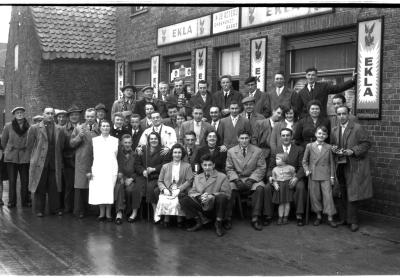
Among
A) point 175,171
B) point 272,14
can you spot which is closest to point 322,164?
point 175,171

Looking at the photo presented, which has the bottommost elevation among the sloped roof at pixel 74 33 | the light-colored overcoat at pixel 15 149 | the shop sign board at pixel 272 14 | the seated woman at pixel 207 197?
the seated woman at pixel 207 197

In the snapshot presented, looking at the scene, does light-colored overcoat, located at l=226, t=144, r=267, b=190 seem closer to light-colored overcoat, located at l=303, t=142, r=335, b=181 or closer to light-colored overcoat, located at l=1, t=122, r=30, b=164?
light-colored overcoat, located at l=303, t=142, r=335, b=181

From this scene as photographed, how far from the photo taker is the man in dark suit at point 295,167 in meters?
8.41

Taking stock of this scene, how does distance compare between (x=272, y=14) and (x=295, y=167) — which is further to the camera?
(x=272, y=14)

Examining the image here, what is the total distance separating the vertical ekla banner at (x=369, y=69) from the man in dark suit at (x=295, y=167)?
1436 mm

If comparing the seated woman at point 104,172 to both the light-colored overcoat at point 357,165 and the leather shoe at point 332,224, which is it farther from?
the light-colored overcoat at point 357,165

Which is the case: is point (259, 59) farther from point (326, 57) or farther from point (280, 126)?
point (280, 126)

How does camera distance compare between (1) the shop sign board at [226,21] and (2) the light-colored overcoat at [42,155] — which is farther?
(1) the shop sign board at [226,21]

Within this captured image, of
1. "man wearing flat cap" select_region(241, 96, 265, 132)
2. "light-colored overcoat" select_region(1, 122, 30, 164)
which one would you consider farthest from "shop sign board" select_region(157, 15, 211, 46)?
"light-colored overcoat" select_region(1, 122, 30, 164)

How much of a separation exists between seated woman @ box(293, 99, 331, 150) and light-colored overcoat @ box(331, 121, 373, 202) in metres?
0.50

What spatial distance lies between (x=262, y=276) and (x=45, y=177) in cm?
515

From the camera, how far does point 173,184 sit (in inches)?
341

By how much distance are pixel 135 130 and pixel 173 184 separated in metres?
1.73

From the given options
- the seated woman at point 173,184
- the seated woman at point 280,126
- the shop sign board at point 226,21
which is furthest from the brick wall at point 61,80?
the seated woman at point 280,126
